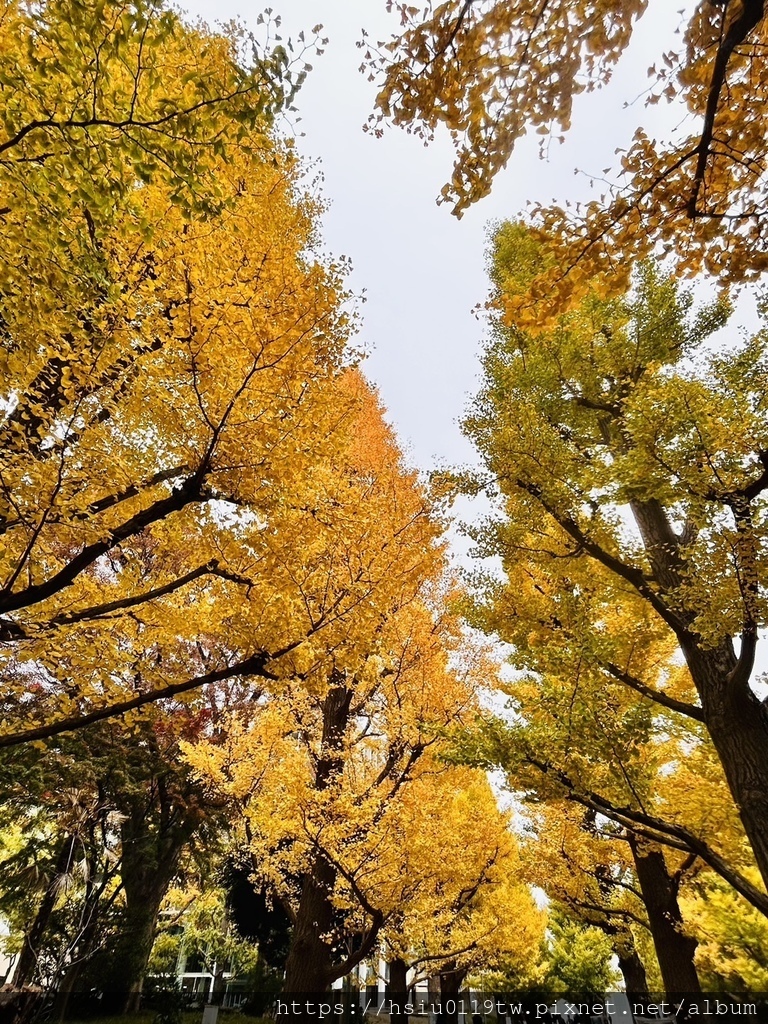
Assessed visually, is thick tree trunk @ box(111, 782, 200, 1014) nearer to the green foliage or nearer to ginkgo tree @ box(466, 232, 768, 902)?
ginkgo tree @ box(466, 232, 768, 902)

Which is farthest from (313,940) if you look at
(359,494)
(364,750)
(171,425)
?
(171,425)

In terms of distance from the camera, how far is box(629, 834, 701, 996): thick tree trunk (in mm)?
6055

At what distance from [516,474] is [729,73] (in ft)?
11.7

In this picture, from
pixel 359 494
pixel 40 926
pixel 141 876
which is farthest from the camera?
pixel 141 876

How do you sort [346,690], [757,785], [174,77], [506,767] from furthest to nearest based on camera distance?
[346,690], [506,767], [174,77], [757,785]

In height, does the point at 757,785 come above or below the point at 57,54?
below

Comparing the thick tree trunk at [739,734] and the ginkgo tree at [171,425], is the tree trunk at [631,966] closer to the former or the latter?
the thick tree trunk at [739,734]

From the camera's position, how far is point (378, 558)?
15.6ft

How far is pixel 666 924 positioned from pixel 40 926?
9.67 meters

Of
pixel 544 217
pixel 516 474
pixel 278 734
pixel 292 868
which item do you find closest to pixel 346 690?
pixel 278 734

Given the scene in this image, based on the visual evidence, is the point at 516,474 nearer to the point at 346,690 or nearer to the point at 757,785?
→ the point at 757,785

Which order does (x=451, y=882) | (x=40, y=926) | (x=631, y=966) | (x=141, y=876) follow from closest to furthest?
(x=451, y=882) → (x=40, y=926) → (x=141, y=876) → (x=631, y=966)

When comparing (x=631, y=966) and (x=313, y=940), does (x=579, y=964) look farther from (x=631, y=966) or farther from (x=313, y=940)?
(x=313, y=940)

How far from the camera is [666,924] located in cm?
631
